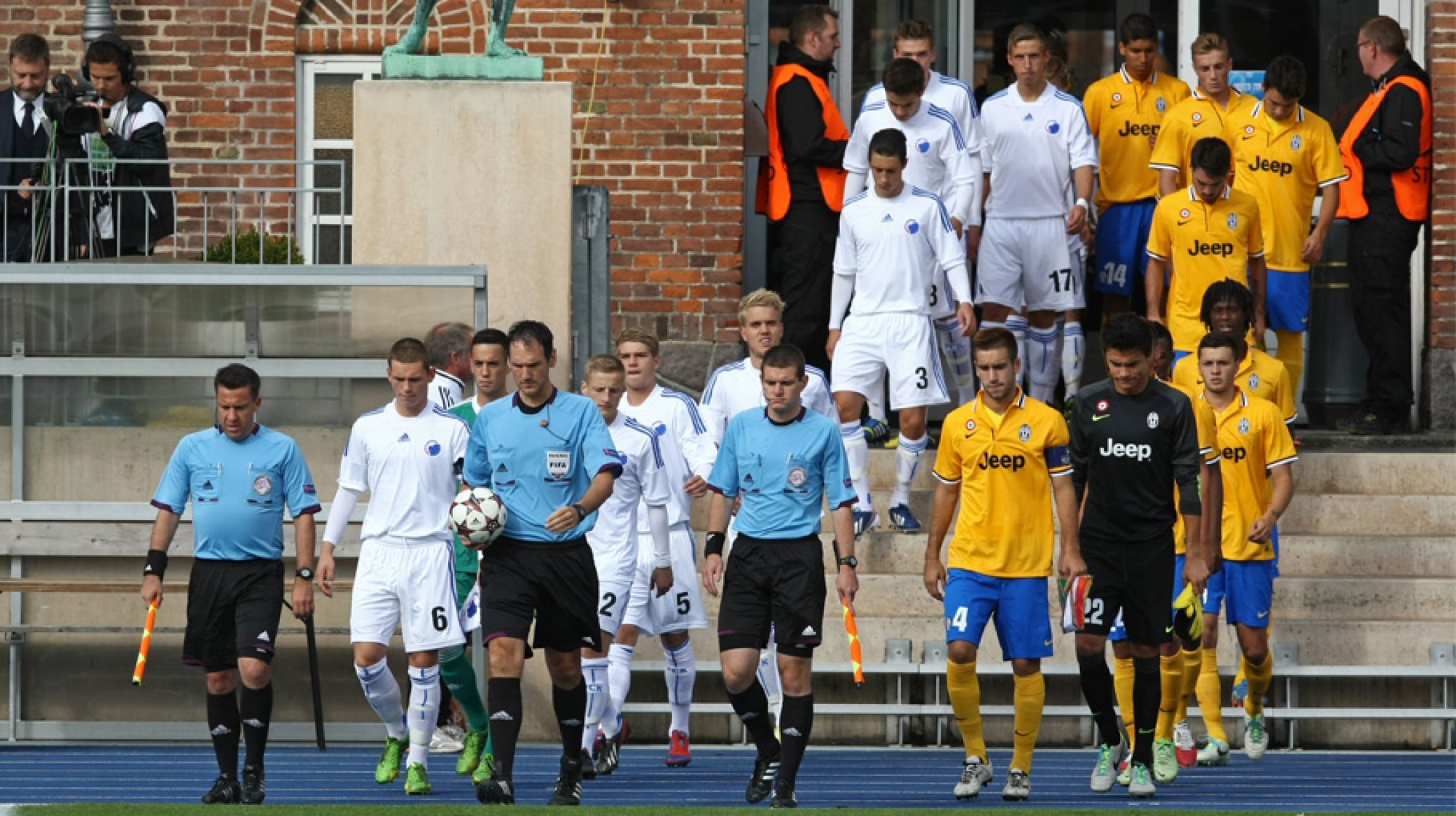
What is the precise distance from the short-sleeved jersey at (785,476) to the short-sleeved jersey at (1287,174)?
497cm

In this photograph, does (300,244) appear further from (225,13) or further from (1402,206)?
(1402,206)

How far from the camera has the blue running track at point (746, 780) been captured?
33.4ft

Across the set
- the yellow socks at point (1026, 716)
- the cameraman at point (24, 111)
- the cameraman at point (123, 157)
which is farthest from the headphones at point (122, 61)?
the yellow socks at point (1026, 716)

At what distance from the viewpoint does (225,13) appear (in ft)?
51.9

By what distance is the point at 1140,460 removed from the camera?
400 inches

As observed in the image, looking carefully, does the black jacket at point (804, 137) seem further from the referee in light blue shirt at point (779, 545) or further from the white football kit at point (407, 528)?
the referee in light blue shirt at point (779, 545)

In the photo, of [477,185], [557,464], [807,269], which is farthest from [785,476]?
[807,269]

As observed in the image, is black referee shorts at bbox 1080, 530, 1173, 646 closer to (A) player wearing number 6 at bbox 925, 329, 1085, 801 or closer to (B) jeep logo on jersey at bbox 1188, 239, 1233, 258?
(A) player wearing number 6 at bbox 925, 329, 1085, 801

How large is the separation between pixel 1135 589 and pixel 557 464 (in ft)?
8.49

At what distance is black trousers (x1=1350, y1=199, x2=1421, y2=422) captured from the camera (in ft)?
47.0

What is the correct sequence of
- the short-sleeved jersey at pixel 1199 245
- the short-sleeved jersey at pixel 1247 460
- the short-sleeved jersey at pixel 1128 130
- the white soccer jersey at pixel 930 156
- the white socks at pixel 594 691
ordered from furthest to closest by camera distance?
the short-sleeved jersey at pixel 1128 130 → the white soccer jersey at pixel 930 156 → the short-sleeved jersey at pixel 1199 245 → the short-sleeved jersey at pixel 1247 460 → the white socks at pixel 594 691

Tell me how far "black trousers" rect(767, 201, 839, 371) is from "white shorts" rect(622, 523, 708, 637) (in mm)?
3030

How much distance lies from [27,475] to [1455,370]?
8938 millimetres

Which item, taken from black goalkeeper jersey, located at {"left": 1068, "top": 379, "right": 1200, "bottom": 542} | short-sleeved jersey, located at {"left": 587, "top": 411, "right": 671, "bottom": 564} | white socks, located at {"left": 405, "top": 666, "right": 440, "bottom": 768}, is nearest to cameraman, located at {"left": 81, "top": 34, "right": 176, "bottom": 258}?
short-sleeved jersey, located at {"left": 587, "top": 411, "right": 671, "bottom": 564}
